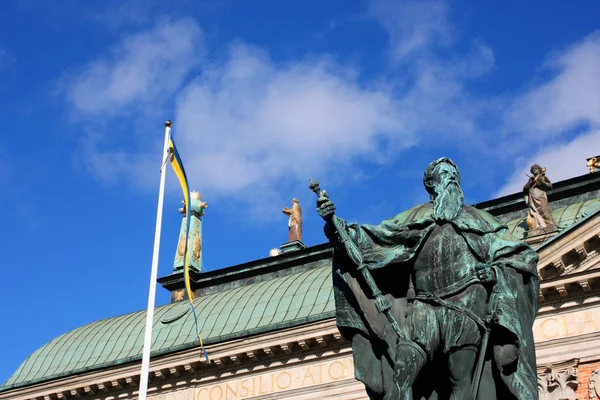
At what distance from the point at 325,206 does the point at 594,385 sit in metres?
25.0

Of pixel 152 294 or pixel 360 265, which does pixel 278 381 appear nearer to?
pixel 152 294

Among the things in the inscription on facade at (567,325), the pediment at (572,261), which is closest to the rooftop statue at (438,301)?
the pediment at (572,261)

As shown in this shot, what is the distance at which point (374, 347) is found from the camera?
28.0ft

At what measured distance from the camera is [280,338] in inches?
1447

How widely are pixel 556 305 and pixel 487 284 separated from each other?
25755 mm

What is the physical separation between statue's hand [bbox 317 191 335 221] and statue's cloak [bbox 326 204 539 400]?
0.17 meters

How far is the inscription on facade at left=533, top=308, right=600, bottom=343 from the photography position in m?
32.5

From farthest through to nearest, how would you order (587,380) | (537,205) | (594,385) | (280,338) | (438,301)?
(280,338), (537,205), (587,380), (594,385), (438,301)

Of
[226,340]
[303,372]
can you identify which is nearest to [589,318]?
[303,372]

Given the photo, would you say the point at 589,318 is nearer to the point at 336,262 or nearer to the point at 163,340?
the point at 163,340

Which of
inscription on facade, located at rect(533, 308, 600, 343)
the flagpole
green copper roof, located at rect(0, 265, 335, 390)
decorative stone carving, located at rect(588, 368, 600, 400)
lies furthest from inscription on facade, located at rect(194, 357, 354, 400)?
the flagpole

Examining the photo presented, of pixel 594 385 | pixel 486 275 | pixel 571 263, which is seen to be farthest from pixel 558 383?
pixel 486 275

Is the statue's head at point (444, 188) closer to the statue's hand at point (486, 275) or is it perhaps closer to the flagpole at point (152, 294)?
the statue's hand at point (486, 275)

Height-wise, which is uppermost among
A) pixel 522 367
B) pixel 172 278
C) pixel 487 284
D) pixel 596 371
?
pixel 172 278
